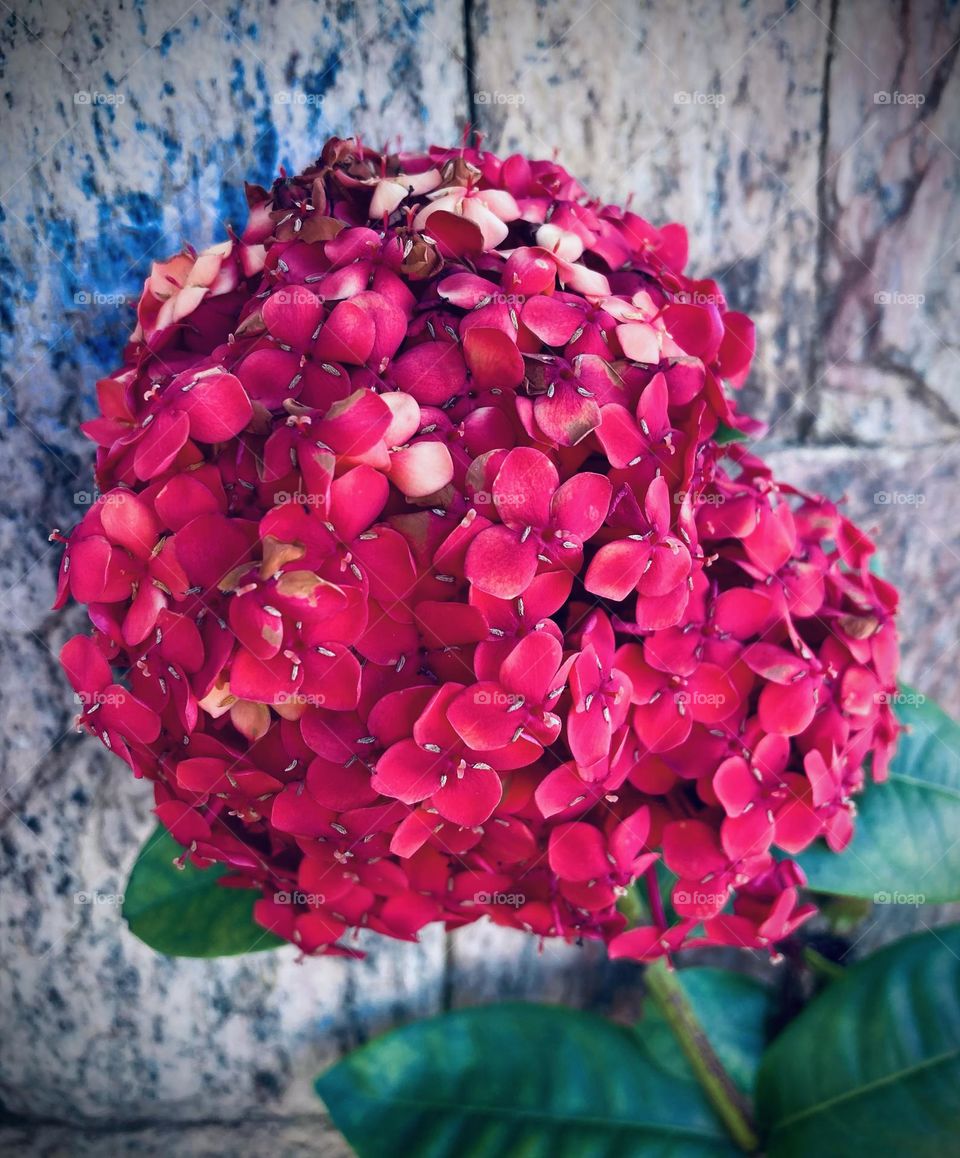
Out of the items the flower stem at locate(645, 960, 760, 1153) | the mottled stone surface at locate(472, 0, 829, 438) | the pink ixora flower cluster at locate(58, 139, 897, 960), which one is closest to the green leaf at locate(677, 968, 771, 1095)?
the flower stem at locate(645, 960, 760, 1153)

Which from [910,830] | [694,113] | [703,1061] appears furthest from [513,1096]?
[694,113]

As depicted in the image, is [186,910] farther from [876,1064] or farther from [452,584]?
[876,1064]

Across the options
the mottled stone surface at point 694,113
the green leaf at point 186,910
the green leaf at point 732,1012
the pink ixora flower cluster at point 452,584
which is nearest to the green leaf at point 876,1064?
the green leaf at point 732,1012

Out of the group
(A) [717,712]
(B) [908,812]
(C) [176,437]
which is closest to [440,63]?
(C) [176,437]

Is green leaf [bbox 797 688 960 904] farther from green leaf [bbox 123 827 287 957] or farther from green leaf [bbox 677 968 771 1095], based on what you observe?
green leaf [bbox 123 827 287 957]

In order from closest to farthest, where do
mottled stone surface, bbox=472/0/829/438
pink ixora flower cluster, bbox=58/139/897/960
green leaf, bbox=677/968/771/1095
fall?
pink ixora flower cluster, bbox=58/139/897/960
mottled stone surface, bbox=472/0/829/438
green leaf, bbox=677/968/771/1095
